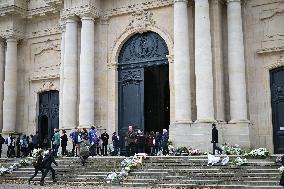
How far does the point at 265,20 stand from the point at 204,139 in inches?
264

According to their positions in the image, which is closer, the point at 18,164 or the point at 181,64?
the point at 18,164

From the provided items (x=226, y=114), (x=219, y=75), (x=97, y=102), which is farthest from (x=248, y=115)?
(x=97, y=102)

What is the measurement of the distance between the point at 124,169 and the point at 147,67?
8.65 m

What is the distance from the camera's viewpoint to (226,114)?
71.5 feet

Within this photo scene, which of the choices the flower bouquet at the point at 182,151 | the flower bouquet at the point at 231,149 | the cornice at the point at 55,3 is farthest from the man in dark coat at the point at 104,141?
the cornice at the point at 55,3

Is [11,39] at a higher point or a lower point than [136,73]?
higher

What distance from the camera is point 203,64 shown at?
829 inches

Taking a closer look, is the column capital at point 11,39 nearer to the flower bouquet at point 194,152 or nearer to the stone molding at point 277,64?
the flower bouquet at point 194,152

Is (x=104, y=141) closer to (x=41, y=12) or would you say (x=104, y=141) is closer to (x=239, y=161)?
(x=239, y=161)

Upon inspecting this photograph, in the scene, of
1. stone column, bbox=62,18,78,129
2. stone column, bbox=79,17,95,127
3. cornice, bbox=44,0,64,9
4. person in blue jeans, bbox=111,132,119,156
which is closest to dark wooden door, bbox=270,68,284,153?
person in blue jeans, bbox=111,132,119,156

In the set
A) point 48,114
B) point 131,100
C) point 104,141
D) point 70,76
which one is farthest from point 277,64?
point 48,114

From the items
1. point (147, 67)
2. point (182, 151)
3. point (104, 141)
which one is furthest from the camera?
point (147, 67)

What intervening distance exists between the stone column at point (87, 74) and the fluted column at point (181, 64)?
509 centimetres

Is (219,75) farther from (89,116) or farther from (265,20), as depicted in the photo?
(89,116)
